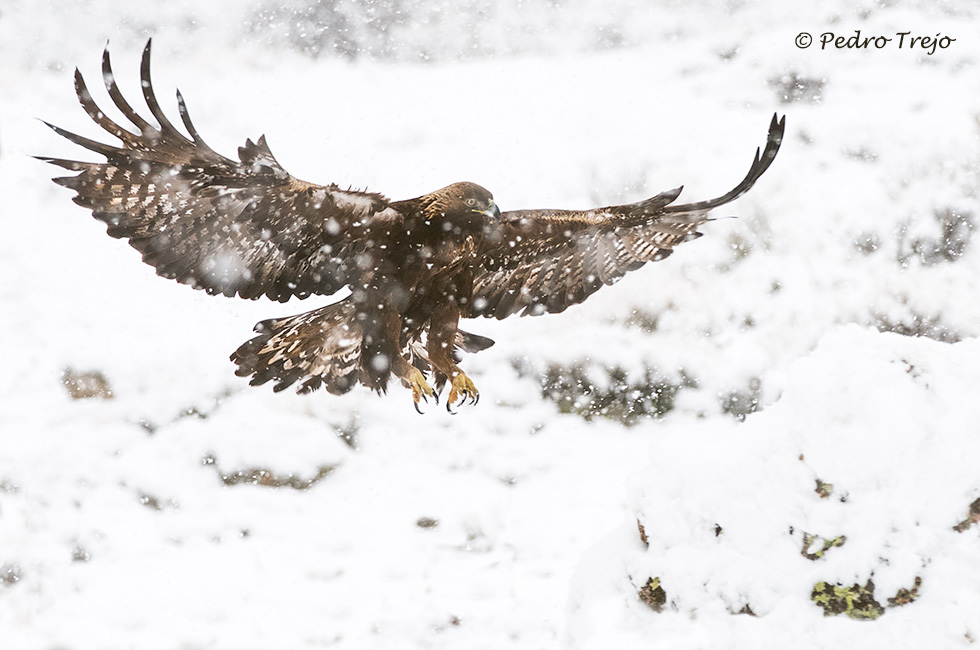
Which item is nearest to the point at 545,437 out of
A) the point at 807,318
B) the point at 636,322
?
the point at 636,322

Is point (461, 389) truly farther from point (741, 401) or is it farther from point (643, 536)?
point (741, 401)

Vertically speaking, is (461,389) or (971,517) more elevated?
(461,389)

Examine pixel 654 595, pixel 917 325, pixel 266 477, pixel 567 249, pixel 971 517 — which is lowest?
pixel 654 595

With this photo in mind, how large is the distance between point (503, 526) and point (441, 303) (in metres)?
5.05

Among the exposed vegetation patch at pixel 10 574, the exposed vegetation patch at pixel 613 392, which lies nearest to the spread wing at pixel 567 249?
the exposed vegetation patch at pixel 613 392

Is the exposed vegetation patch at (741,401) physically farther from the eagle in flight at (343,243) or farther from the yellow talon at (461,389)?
the yellow talon at (461,389)

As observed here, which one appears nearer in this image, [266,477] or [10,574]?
[266,477]

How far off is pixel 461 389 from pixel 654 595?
1.37 m

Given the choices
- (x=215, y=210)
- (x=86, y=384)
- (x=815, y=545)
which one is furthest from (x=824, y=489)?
(x=86, y=384)

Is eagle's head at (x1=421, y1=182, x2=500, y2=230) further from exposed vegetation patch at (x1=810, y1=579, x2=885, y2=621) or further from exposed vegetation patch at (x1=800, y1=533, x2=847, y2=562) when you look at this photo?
exposed vegetation patch at (x1=810, y1=579, x2=885, y2=621)

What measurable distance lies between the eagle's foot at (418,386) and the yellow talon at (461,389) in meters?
0.12

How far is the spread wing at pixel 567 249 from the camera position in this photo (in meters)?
3.48

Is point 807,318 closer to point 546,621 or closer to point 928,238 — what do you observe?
point 928,238

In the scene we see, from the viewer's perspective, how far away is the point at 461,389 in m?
3.57
